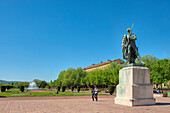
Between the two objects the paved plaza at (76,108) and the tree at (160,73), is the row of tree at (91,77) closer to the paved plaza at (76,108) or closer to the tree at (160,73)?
the tree at (160,73)

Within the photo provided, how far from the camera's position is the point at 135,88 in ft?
43.3

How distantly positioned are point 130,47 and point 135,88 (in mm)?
3635

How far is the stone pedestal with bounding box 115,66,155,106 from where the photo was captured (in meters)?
13.1

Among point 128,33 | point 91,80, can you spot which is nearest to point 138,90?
point 128,33

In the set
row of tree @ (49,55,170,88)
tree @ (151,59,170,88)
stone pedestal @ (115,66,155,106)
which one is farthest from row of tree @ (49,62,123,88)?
stone pedestal @ (115,66,155,106)

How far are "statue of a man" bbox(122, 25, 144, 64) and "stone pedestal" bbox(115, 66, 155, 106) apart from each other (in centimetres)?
118

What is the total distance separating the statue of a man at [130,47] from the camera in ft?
48.6

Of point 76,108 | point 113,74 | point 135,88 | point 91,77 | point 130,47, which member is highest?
point 130,47

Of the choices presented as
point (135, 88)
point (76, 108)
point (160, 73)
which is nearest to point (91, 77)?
point (160, 73)

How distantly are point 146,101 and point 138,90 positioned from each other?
1163mm

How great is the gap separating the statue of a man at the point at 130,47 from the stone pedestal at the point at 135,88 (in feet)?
3.88

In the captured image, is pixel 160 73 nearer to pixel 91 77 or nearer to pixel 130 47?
pixel 91 77

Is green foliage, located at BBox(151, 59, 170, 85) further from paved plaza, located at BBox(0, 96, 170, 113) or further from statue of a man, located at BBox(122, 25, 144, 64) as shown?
statue of a man, located at BBox(122, 25, 144, 64)

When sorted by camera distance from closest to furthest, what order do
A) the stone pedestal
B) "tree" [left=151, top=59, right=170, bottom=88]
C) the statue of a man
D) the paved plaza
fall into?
the paved plaza → the stone pedestal → the statue of a man → "tree" [left=151, top=59, right=170, bottom=88]
